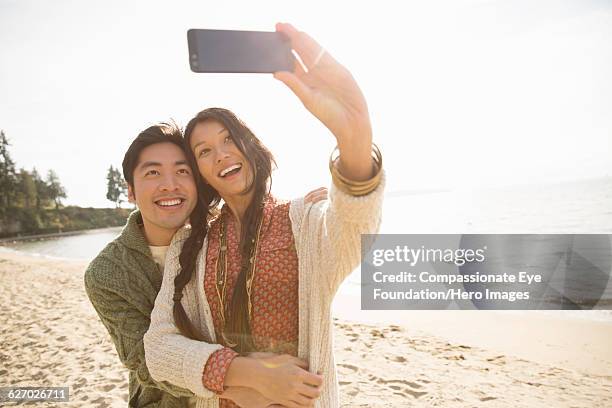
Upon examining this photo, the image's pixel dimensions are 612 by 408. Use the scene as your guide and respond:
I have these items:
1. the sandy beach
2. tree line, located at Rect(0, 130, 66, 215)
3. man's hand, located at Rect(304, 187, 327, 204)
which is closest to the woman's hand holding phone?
man's hand, located at Rect(304, 187, 327, 204)

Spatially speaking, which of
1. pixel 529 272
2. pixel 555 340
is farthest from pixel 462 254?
pixel 555 340

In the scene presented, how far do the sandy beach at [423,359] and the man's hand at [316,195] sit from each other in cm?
387

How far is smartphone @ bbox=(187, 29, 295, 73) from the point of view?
1409mm

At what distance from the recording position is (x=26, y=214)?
149 feet

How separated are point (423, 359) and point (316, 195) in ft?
17.5

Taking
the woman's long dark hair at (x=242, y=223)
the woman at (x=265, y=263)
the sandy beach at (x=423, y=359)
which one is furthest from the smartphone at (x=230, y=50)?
the sandy beach at (x=423, y=359)

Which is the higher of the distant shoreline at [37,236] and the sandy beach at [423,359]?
the sandy beach at [423,359]

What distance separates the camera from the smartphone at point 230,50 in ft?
4.62

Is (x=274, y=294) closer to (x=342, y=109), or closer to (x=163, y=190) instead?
(x=342, y=109)

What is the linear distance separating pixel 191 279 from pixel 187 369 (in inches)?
17.0

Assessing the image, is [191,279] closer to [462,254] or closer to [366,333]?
[366,333]

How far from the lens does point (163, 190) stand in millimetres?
2301

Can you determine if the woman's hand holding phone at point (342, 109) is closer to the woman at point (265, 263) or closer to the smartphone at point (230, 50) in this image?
the woman at point (265, 263)

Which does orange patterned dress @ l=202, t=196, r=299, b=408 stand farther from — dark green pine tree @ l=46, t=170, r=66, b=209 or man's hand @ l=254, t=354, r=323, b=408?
dark green pine tree @ l=46, t=170, r=66, b=209
